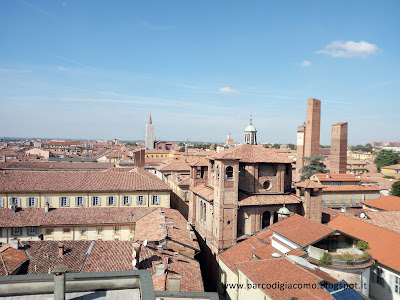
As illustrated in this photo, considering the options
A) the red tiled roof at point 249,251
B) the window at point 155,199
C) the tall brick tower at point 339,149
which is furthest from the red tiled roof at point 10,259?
the tall brick tower at point 339,149

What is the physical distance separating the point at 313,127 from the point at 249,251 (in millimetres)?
65915

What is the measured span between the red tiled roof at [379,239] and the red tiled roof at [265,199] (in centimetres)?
492

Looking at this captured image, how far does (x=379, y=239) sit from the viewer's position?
2667cm

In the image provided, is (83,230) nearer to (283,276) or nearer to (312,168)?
(283,276)

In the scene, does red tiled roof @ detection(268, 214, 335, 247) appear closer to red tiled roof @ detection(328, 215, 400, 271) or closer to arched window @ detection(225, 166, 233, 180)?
red tiled roof @ detection(328, 215, 400, 271)

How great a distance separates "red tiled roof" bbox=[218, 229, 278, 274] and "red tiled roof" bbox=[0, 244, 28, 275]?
15.3m

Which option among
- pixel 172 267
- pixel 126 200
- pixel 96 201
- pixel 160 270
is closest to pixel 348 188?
pixel 126 200

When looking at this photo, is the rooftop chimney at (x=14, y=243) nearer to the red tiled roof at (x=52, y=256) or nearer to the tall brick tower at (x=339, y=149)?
the red tiled roof at (x=52, y=256)

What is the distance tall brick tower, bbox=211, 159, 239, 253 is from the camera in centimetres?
3117

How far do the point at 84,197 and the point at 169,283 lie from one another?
23.4 metres

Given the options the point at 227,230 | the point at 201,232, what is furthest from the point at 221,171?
the point at 201,232

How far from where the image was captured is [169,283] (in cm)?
Answer: 1712

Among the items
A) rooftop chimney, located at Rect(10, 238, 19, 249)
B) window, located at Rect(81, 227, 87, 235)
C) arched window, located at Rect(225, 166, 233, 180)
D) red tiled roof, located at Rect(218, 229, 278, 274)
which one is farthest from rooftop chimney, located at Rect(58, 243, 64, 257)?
arched window, located at Rect(225, 166, 233, 180)

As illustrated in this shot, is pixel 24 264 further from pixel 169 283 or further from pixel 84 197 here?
pixel 84 197
